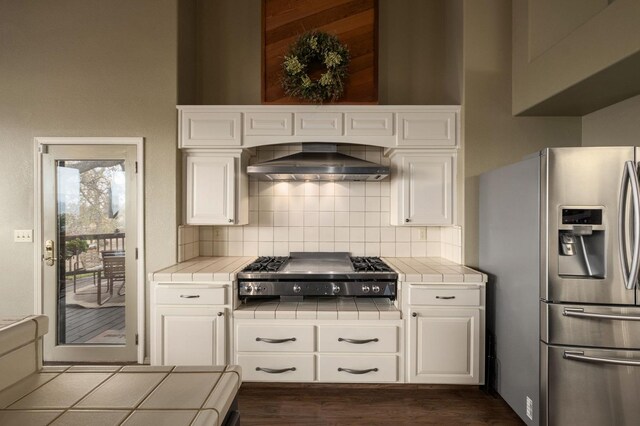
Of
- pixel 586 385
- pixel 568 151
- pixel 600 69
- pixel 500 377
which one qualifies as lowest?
pixel 500 377

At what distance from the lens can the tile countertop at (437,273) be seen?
245cm

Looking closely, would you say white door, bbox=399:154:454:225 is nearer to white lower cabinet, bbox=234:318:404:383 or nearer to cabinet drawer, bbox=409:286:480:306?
cabinet drawer, bbox=409:286:480:306

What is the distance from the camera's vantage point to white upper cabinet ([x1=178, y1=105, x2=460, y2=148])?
2.81m

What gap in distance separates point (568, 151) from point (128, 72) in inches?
127

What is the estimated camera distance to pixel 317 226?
3307mm

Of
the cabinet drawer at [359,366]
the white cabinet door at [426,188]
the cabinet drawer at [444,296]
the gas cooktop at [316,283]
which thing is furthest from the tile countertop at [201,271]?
the white cabinet door at [426,188]

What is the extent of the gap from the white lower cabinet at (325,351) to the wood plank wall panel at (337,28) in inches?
74.1

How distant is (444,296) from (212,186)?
80.6 inches

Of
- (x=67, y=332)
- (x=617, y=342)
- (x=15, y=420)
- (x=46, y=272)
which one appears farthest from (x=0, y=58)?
(x=617, y=342)

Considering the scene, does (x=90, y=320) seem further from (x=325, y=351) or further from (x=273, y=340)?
(x=325, y=351)

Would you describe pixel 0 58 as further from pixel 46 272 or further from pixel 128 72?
pixel 46 272

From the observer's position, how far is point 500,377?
2381mm

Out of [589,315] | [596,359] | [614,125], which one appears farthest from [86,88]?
[614,125]

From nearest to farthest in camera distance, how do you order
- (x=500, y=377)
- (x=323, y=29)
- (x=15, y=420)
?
(x=15, y=420), (x=500, y=377), (x=323, y=29)
